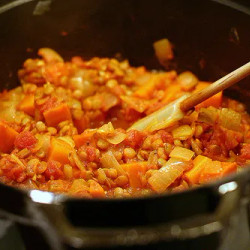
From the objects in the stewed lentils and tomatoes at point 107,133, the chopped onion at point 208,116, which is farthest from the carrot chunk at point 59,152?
the chopped onion at point 208,116

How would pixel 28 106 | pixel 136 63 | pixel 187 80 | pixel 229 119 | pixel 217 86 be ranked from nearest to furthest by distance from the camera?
pixel 217 86 < pixel 229 119 < pixel 28 106 < pixel 187 80 < pixel 136 63

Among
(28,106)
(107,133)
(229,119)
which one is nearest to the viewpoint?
(107,133)

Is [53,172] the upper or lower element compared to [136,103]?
lower

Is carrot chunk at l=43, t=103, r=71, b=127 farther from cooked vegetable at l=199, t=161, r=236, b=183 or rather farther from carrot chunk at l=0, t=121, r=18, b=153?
cooked vegetable at l=199, t=161, r=236, b=183

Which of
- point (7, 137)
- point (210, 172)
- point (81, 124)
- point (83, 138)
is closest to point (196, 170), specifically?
point (210, 172)

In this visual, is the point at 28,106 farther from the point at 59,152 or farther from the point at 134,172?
the point at 134,172

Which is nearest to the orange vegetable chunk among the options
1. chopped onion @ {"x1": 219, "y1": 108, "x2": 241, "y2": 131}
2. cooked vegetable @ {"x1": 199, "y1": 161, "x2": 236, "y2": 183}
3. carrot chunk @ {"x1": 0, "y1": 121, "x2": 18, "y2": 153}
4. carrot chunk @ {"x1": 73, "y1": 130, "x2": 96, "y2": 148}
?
cooked vegetable @ {"x1": 199, "y1": 161, "x2": 236, "y2": 183}

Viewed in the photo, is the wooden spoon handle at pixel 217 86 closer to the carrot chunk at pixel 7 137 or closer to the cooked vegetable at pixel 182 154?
the cooked vegetable at pixel 182 154
